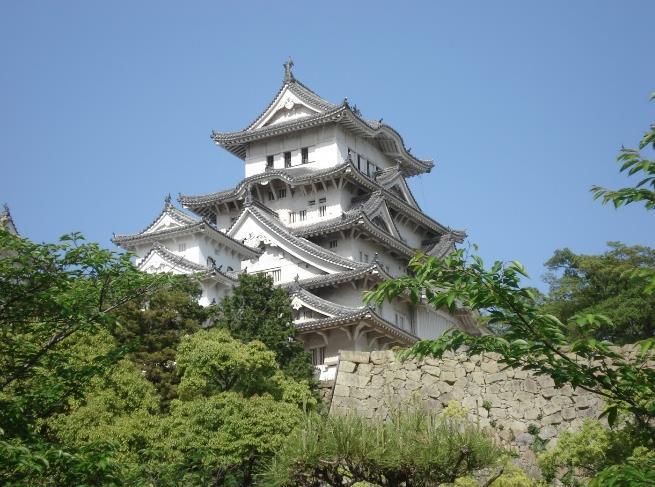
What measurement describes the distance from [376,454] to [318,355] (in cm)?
2070

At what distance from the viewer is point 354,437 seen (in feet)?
42.1

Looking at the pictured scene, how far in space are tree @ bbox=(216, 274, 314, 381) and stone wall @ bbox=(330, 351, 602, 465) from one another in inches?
130

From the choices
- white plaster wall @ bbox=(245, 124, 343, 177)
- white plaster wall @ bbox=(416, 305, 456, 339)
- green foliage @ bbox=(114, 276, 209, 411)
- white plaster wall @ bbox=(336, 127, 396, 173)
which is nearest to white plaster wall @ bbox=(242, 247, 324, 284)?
white plaster wall @ bbox=(416, 305, 456, 339)

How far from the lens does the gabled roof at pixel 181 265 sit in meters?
34.4

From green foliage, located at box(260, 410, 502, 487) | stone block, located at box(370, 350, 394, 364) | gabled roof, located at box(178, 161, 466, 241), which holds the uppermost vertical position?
gabled roof, located at box(178, 161, 466, 241)

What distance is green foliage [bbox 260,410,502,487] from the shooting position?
12.8 m

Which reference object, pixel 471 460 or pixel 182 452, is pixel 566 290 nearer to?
pixel 182 452

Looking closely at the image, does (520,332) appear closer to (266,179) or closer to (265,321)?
(265,321)

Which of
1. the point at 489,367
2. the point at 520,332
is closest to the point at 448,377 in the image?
the point at 489,367

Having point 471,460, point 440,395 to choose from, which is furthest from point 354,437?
point 440,395

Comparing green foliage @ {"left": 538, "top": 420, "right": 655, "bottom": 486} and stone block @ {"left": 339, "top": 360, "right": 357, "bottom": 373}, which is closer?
green foliage @ {"left": 538, "top": 420, "right": 655, "bottom": 486}

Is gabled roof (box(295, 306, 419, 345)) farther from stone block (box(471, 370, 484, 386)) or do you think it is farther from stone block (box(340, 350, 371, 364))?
stone block (box(471, 370, 484, 386))

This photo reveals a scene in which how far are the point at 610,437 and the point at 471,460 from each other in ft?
7.33

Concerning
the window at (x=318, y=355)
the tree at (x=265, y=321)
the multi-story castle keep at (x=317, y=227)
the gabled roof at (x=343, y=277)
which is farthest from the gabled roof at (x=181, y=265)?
the tree at (x=265, y=321)
